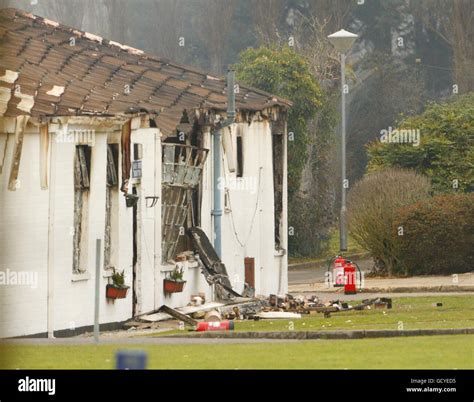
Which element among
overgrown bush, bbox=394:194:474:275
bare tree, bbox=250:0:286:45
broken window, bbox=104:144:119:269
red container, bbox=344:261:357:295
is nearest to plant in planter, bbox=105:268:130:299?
broken window, bbox=104:144:119:269

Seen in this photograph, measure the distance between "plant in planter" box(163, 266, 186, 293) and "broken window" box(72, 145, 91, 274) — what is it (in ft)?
10.5

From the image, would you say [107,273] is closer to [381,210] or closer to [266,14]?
[381,210]

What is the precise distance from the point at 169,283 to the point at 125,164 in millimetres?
2646

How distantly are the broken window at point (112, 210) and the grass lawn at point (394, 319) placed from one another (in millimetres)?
2261

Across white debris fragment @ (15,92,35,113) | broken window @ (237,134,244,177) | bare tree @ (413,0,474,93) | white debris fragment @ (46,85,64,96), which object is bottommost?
broken window @ (237,134,244,177)

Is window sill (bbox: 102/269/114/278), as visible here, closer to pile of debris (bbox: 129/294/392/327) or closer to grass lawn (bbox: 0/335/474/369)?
pile of debris (bbox: 129/294/392/327)

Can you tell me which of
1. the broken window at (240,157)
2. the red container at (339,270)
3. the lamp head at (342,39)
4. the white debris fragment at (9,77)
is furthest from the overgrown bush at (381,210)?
the white debris fragment at (9,77)

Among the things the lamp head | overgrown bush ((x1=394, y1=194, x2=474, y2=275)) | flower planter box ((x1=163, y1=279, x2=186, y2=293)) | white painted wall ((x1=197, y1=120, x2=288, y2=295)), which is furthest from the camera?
overgrown bush ((x1=394, y1=194, x2=474, y2=275))

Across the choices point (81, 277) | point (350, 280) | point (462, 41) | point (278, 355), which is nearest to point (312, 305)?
point (350, 280)

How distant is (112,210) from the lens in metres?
27.8

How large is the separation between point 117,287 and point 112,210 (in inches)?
52.8

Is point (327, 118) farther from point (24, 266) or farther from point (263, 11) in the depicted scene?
point (24, 266)

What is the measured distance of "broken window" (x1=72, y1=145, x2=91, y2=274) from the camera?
26.5 metres
